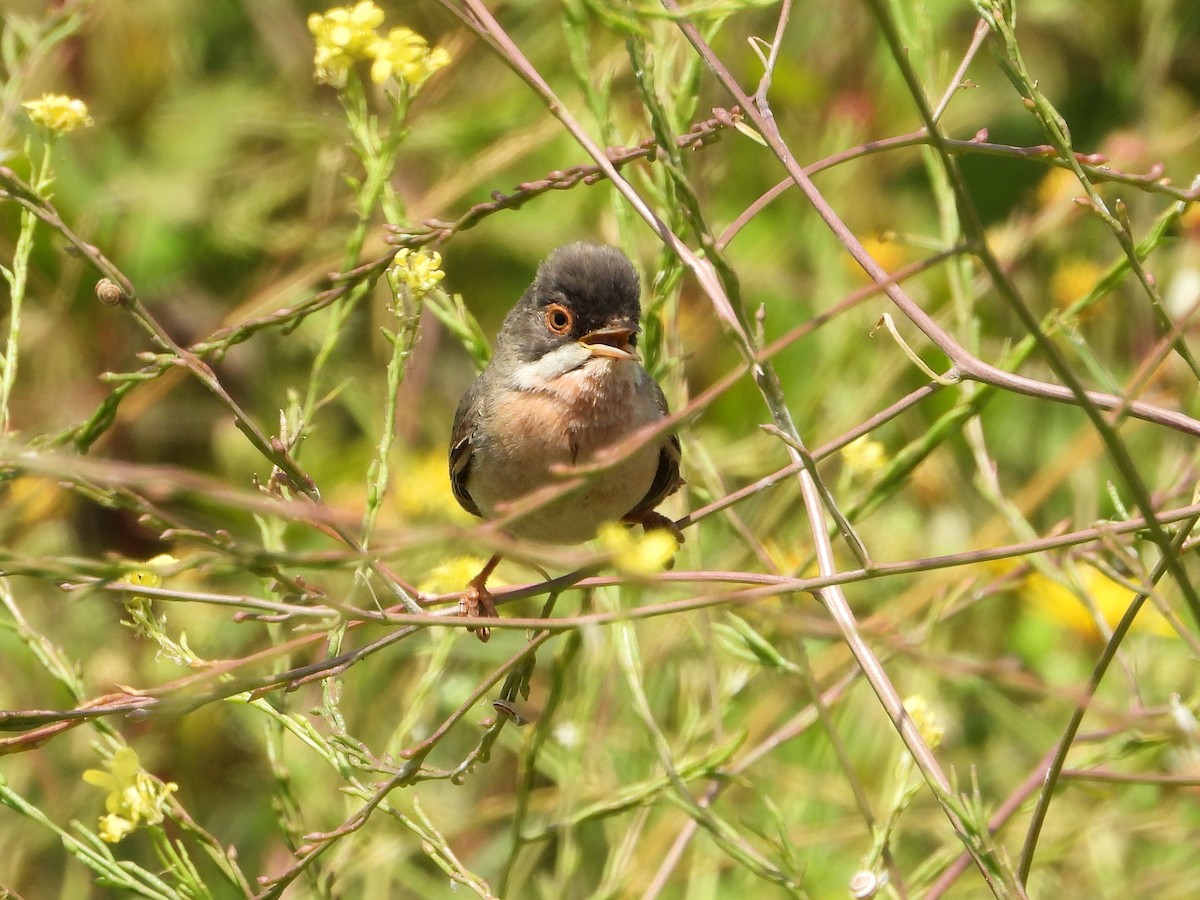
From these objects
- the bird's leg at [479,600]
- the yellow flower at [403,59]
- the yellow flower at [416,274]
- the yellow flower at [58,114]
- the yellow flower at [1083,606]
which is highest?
the yellow flower at [403,59]

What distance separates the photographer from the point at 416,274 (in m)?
2.62

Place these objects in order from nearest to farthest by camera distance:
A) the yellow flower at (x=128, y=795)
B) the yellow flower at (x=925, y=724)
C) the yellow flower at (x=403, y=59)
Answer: the yellow flower at (x=128, y=795)
the yellow flower at (x=403, y=59)
the yellow flower at (x=925, y=724)

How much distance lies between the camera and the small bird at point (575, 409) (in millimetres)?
3812

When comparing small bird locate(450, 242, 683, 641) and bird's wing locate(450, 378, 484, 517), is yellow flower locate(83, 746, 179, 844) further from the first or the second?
bird's wing locate(450, 378, 484, 517)

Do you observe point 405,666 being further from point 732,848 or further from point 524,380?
point 732,848

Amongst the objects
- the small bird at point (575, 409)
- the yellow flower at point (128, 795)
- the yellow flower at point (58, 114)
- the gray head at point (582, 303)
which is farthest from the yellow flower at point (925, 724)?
the yellow flower at point (58, 114)

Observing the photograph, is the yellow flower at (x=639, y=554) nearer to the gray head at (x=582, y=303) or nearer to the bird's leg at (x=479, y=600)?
the bird's leg at (x=479, y=600)

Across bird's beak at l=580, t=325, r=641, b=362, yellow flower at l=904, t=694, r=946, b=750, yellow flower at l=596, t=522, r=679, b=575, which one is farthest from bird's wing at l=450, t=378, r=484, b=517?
yellow flower at l=596, t=522, r=679, b=575

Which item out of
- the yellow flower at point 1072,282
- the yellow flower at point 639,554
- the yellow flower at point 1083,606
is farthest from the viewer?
the yellow flower at point 1072,282

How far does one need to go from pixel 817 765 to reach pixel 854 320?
5.15 ft

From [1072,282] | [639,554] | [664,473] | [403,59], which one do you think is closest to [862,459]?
[664,473]

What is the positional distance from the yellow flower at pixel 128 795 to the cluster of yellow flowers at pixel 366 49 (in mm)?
1250

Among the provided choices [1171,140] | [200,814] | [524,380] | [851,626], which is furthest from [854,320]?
[200,814]

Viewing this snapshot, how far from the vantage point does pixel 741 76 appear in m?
6.39
